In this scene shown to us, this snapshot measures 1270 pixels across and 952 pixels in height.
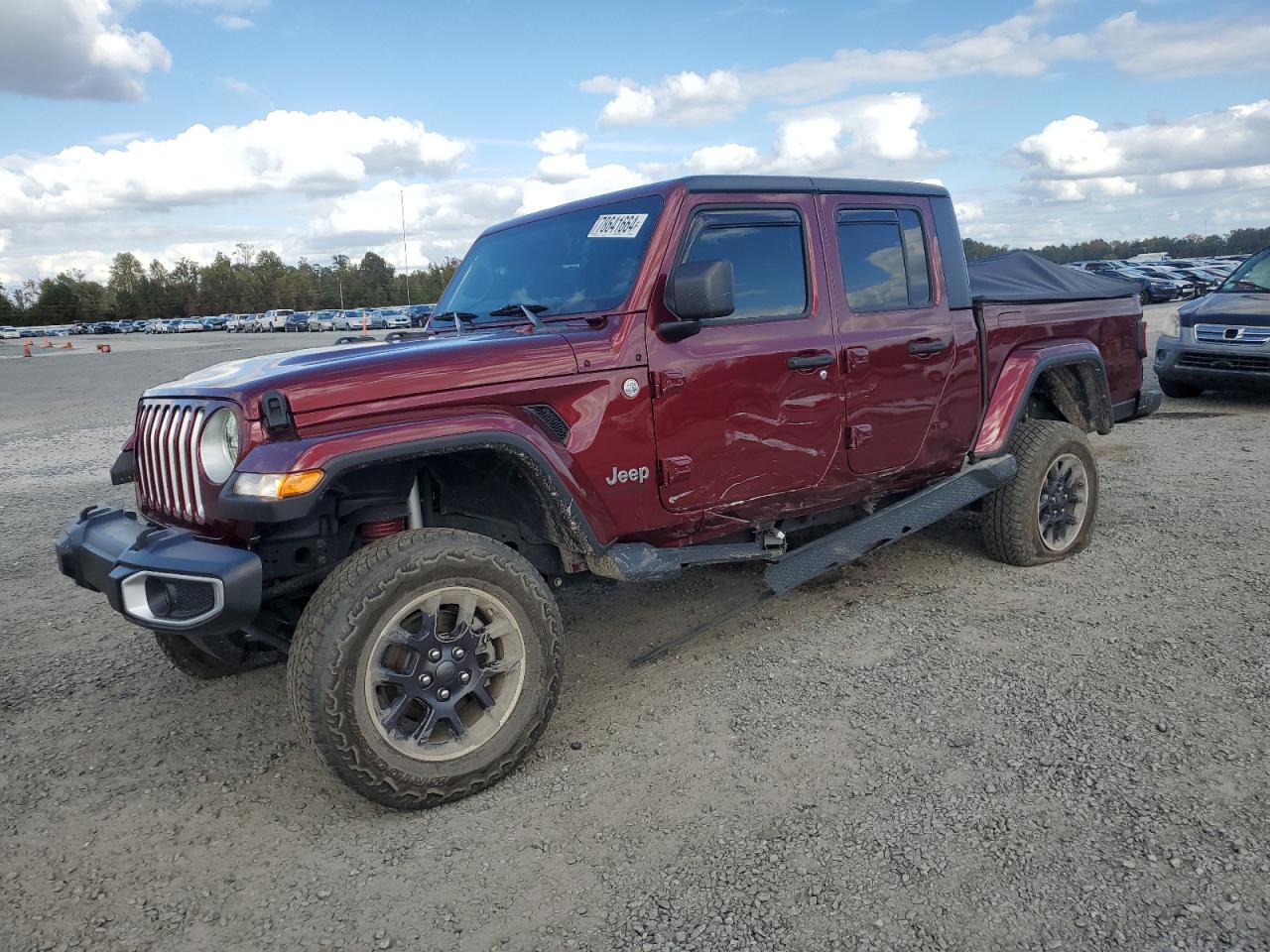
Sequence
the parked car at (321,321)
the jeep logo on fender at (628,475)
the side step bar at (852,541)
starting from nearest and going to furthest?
the jeep logo on fender at (628,475), the side step bar at (852,541), the parked car at (321,321)

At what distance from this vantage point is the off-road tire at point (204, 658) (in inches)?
155

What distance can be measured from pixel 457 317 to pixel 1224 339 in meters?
9.13

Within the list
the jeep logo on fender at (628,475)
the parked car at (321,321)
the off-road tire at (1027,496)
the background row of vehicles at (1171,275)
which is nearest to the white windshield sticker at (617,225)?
the jeep logo on fender at (628,475)

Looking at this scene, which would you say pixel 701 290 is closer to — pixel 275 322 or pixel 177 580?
pixel 177 580

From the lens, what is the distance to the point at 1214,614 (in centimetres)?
438

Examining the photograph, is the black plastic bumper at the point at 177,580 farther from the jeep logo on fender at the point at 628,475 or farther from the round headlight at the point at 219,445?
the jeep logo on fender at the point at 628,475

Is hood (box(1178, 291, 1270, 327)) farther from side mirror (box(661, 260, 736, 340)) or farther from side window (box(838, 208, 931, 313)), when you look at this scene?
side mirror (box(661, 260, 736, 340))

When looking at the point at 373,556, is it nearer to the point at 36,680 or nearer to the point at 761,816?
the point at 761,816

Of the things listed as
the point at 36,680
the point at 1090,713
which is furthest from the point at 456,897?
the point at 36,680

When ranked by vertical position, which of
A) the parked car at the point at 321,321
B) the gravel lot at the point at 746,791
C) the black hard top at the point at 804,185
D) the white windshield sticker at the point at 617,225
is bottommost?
the gravel lot at the point at 746,791

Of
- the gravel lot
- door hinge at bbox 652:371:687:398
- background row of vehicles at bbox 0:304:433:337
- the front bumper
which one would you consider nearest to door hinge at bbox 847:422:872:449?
the gravel lot

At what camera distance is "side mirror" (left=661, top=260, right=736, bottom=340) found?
3426mm

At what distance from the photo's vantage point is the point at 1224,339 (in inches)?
396

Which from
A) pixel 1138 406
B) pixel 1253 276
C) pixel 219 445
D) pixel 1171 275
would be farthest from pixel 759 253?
pixel 1171 275
